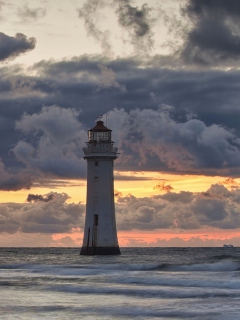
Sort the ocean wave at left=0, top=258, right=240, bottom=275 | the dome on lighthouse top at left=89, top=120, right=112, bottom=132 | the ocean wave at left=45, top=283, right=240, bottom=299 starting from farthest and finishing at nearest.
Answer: the dome on lighthouse top at left=89, top=120, right=112, bottom=132 < the ocean wave at left=0, top=258, right=240, bottom=275 < the ocean wave at left=45, top=283, right=240, bottom=299

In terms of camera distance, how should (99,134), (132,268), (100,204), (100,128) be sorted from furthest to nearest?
(100,128) < (99,134) < (100,204) < (132,268)

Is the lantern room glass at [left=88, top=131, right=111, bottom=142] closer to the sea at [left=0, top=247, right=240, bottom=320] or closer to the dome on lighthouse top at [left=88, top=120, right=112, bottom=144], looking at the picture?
the dome on lighthouse top at [left=88, top=120, right=112, bottom=144]

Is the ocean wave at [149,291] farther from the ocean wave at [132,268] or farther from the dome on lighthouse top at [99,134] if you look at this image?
the dome on lighthouse top at [99,134]

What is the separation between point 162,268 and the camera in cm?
5238

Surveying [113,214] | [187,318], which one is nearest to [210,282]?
[187,318]

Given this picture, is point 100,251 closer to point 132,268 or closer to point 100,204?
point 100,204

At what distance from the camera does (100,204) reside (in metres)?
55.6

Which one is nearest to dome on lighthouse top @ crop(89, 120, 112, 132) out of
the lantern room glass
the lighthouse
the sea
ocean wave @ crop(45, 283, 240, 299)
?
the lantern room glass

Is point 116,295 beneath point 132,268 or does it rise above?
beneath

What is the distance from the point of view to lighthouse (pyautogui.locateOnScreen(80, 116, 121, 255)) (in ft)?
182

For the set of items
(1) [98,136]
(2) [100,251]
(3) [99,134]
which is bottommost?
(2) [100,251]

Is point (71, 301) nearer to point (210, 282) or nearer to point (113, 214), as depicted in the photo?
point (210, 282)

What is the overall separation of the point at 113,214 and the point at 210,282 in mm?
19169

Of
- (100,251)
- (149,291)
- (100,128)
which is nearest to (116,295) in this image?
(149,291)
